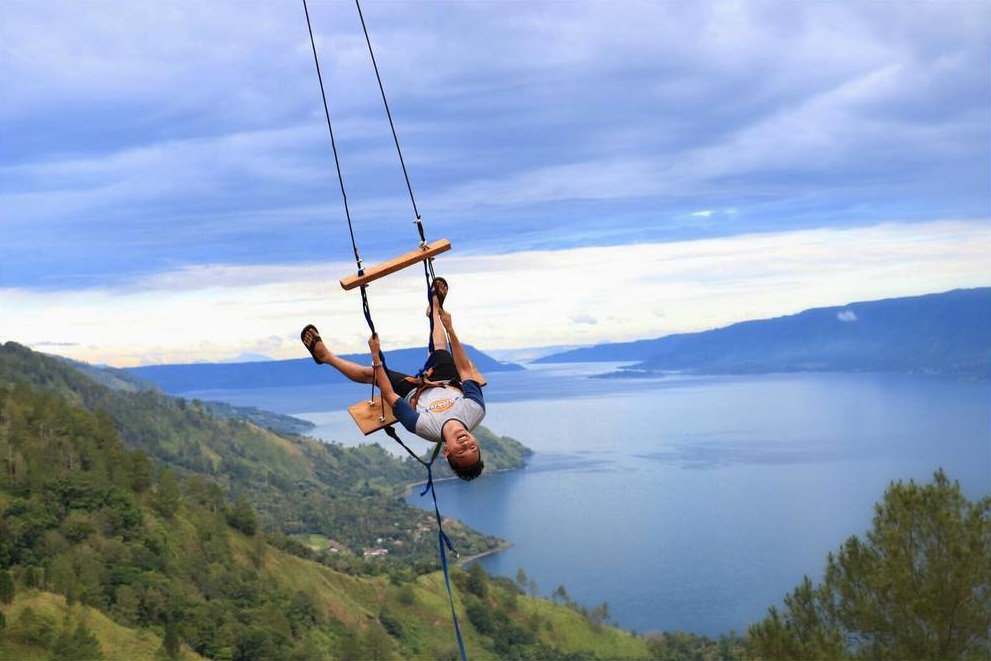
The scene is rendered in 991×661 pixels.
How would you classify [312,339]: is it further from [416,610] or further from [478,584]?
[478,584]

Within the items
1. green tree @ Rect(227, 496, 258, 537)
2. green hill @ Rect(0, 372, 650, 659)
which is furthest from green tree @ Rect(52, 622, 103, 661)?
green tree @ Rect(227, 496, 258, 537)

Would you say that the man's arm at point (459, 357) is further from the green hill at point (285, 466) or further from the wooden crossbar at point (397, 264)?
the green hill at point (285, 466)

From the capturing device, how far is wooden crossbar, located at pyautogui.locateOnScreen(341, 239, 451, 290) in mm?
5617

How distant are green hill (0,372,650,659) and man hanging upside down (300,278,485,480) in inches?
968

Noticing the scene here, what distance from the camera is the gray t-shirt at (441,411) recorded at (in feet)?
18.8

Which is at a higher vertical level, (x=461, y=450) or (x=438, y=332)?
(x=438, y=332)

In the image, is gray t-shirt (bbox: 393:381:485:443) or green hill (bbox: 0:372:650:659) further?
green hill (bbox: 0:372:650:659)

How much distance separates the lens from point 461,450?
5.30 meters

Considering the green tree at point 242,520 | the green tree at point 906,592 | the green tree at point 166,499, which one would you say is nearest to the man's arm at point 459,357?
the green tree at point 906,592

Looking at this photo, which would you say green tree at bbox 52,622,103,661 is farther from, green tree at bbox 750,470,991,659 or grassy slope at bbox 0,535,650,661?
grassy slope at bbox 0,535,650,661

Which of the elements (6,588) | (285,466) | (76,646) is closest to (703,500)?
(285,466)

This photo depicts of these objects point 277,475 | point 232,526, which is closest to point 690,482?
point 277,475

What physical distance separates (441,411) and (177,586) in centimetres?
4061

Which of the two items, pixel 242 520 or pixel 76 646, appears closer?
pixel 76 646
